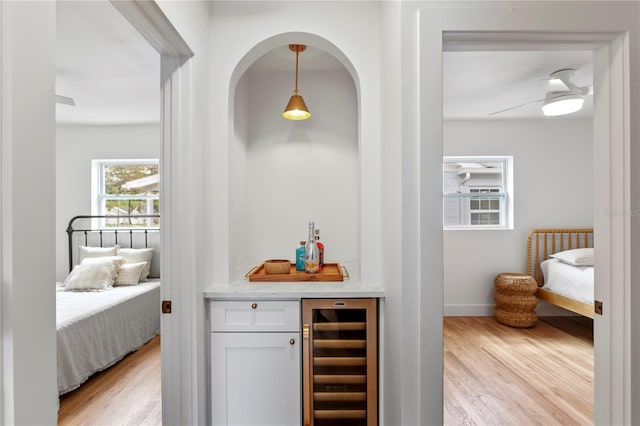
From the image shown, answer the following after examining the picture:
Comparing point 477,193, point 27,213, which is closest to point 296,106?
point 27,213

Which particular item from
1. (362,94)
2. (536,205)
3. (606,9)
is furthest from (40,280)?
(536,205)

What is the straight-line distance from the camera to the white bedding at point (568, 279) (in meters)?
3.42

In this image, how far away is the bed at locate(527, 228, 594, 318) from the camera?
346cm

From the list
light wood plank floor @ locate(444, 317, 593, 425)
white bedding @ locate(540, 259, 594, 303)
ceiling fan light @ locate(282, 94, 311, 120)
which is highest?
ceiling fan light @ locate(282, 94, 311, 120)

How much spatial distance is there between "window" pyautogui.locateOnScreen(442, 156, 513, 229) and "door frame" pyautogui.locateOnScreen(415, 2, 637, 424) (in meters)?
3.01

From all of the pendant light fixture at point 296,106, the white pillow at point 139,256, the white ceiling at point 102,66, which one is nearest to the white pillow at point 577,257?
the pendant light fixture at point 296,106

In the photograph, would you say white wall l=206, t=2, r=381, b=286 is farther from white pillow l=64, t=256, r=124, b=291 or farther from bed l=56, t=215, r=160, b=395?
white pillow l=64, t=256, r=124, b=291

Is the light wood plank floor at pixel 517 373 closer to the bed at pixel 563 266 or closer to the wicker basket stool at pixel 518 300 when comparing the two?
the wicker basket stool at pixel 518 300

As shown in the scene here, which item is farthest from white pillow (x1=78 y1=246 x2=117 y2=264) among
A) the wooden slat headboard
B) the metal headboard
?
the wooden slat headboard

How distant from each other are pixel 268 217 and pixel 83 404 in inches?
73.4

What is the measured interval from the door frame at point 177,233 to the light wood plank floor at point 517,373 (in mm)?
1651

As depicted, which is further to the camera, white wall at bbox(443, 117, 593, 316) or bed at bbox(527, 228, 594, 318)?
white wall at bbox(443, 117, 593, 316)

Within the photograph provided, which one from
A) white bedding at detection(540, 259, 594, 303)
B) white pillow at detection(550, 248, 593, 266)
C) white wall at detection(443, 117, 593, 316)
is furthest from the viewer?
white wall at detection(443, 117, 593, 316)

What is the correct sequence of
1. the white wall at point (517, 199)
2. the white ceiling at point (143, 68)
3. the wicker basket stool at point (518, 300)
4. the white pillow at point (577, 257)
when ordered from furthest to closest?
the white wall at point (517, 199) → the wicker basket stool at point (518, 300) → the white pillow at point (577, 257) → the white ceiling at point (143, 68)
